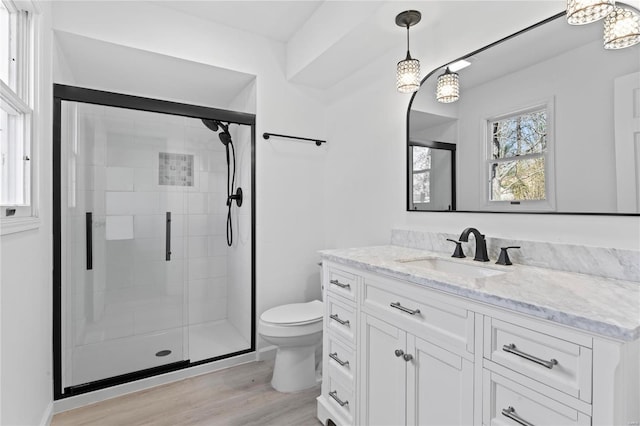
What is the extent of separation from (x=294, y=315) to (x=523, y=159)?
165 cm

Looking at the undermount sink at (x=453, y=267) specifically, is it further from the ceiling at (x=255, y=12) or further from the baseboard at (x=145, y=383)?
the ceiling at (x=255, y=12)

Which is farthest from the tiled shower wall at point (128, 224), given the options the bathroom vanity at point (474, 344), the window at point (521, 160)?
the window at point (521, 160)

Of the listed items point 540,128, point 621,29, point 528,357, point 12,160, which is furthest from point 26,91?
point 621,29

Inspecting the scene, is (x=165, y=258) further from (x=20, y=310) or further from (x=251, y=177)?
(x=20, y=310)

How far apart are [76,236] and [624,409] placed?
2840 millimetres

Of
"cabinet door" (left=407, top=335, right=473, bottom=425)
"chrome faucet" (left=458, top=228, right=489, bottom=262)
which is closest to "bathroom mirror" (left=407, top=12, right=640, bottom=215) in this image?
"chrome faucet" (left=458, top=228, right=489, bottom=262)

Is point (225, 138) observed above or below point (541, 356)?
above

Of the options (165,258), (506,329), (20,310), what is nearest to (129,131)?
(165,258)

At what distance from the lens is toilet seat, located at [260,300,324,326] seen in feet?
7.00

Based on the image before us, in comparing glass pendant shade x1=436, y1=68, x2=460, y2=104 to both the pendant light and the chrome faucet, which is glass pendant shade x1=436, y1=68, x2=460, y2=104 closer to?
the pendant light

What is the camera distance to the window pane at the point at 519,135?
1.48 metres

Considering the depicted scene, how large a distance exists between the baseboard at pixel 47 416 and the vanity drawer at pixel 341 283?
167cm

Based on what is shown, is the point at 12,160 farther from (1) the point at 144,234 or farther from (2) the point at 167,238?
(2) the point at 167,238

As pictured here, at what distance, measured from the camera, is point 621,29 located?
122 cm
